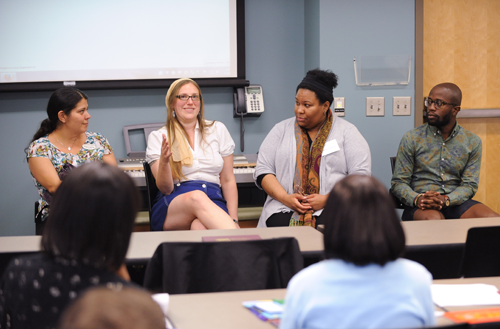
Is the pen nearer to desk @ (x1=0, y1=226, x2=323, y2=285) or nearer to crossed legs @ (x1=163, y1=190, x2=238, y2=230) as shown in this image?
desk @ (x1=0, y1=226, x2=323, y2=285)

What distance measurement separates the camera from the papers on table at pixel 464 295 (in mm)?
1147

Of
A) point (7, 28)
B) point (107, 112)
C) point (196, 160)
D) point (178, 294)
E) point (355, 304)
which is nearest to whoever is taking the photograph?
point (355, 304)

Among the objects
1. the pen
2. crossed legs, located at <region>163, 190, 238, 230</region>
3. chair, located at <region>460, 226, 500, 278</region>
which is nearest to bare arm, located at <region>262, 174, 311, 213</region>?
crossed legs, located at <region>163, 190, 238, 230</region>

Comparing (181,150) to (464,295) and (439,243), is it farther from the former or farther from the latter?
(464,295)

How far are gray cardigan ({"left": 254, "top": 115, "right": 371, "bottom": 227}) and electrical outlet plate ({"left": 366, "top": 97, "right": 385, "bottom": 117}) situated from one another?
3.41 feet

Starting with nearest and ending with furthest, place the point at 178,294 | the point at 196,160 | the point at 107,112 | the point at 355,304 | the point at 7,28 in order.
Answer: the point at 355,304, the point at 178,294, the point at 196,160, the point at 7,28, the point at 107,112

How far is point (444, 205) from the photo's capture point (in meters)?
2.72

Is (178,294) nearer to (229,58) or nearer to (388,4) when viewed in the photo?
(229,58)

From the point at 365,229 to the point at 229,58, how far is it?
9.88 ft

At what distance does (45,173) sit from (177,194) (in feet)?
2.40

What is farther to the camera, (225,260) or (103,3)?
(103,3)

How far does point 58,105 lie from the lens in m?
2.52

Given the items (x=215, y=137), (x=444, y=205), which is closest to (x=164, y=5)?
(x=215, y=137)

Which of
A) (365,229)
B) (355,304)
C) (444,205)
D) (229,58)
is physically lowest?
(444,205)
